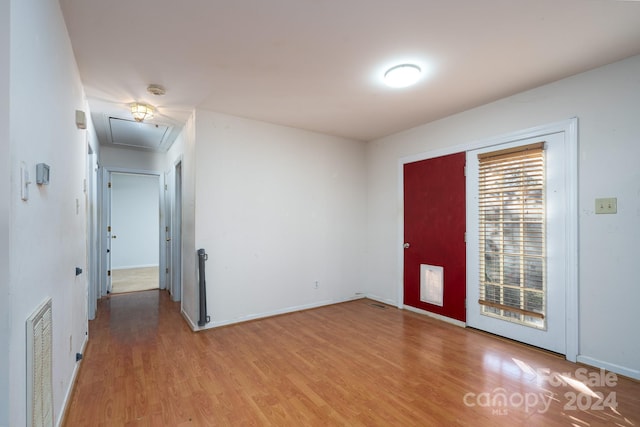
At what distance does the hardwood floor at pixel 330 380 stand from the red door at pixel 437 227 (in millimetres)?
487

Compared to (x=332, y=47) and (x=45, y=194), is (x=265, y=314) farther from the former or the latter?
(x=332, y=47)

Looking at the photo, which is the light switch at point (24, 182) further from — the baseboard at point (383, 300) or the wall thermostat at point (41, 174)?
the baseboard at point (383, 300)

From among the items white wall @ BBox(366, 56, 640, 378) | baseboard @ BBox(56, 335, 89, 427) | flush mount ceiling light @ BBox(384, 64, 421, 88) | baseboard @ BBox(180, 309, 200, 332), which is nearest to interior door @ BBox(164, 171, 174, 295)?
baseboard @ BBox(180, 309, 200, 332)

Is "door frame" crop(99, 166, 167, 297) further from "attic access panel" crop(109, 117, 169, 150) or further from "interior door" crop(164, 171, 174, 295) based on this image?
"attic access panel" crop(109, 117, 169, 150)

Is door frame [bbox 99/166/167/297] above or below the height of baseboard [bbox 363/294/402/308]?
above

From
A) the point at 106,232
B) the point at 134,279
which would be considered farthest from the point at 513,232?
the point at 134,279

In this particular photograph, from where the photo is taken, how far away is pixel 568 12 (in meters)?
1.92

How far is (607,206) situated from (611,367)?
4.33 ft

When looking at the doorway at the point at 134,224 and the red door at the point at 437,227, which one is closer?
the red door at the point at 437,227

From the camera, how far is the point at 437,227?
3.92 metres

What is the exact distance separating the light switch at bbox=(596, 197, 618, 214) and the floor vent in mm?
3843

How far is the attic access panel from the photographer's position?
4127 mm

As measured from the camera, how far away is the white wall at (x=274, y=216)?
363 cm

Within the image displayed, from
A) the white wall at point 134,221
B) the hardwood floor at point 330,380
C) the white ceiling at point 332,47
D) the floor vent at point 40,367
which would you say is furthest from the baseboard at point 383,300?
the white wall at point 134,221
